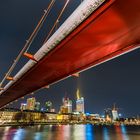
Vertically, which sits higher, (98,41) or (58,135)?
(98,41)

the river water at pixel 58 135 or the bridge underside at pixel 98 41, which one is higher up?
the bridge underside at pixel 98 41

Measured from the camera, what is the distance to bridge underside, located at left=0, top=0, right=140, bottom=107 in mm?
5133

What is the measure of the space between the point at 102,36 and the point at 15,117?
604ft

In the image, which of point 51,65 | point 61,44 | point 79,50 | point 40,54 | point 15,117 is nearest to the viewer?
point 61,44

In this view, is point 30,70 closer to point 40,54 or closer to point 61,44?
point 40,54

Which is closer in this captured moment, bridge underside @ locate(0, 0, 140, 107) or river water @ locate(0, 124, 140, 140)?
bridge underside @ locate(0, 0, 140, 107)

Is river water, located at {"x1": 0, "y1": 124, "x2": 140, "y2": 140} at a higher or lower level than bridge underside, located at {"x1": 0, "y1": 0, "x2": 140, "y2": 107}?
lower

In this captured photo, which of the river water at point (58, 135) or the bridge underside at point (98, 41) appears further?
the river water at point (58, 135)

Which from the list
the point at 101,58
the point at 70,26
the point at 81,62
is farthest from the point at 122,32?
the point at 81,62

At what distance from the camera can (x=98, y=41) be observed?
7039 mm

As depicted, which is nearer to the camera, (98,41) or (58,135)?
(98,41)

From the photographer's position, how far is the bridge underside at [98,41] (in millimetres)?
5133

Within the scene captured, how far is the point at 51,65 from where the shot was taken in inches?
413

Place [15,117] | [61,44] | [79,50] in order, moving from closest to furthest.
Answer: [61,44]
[79,50]
[15,117]
